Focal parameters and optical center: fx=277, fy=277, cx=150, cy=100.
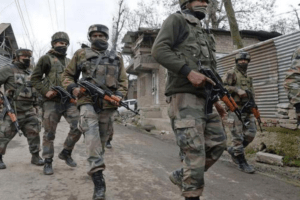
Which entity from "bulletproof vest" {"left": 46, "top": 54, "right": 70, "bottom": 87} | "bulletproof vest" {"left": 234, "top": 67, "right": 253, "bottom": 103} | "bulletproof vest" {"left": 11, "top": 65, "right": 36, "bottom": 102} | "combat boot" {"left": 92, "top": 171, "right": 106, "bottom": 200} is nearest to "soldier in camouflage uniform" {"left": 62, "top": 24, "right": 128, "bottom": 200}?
"combat boot" {"left": 92, "top": 171, "right": 106, "bottom": 200}

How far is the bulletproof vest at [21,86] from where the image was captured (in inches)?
195

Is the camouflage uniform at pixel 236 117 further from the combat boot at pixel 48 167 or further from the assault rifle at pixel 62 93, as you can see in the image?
the combat boot at pixel 48 167

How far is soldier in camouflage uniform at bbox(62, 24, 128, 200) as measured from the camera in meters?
3.41

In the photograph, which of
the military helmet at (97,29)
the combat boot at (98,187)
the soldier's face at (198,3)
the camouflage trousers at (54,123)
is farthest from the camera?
the camouflage trousers at (54,123)

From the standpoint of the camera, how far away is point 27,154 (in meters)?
5.90

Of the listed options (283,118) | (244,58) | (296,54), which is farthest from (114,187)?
(283,118)

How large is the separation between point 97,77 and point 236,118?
2.64m

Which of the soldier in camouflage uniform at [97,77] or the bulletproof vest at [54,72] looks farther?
the bulletproof vest at [54,72]

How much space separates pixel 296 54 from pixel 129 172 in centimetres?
291

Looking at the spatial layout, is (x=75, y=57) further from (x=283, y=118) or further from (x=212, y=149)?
(x=283, y=118)

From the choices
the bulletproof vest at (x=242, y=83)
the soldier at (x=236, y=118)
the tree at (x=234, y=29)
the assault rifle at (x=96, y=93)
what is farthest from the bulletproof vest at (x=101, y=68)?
the tree at (x=234, y=29)

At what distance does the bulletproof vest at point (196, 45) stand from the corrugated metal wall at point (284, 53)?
4.40 metres

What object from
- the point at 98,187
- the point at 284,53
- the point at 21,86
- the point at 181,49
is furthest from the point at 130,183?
the point at 284,53

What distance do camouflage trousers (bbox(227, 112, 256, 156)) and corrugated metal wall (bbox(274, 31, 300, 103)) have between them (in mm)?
1941
